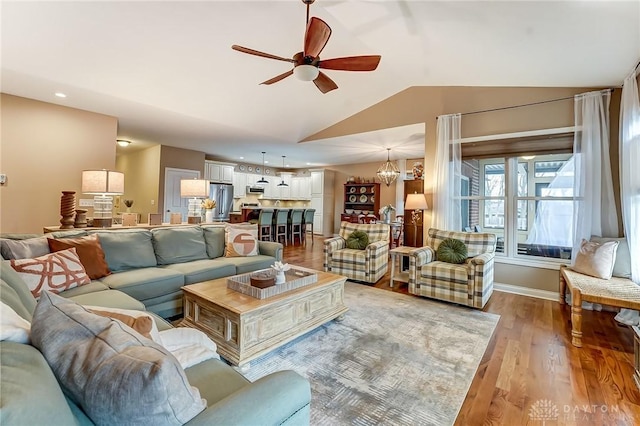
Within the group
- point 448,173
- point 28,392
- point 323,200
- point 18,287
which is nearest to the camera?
point 28,392

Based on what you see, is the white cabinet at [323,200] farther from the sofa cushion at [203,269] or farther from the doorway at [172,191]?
the sofa cushion at [203,269]

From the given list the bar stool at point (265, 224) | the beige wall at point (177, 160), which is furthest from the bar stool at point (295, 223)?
the beige wall at point (177, 160)

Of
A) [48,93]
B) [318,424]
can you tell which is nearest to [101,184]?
[48,93]

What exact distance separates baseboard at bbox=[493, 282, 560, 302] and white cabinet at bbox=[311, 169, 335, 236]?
6139 millimetres

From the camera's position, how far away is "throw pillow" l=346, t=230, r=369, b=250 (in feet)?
14.7

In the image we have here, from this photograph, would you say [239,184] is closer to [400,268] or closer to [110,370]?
[400,268]

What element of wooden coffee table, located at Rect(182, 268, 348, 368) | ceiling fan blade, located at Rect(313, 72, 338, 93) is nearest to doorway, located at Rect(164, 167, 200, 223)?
wooden coffee table, located at Rect(182, 268, 348, 368)

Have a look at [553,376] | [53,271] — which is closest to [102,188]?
[53,271]

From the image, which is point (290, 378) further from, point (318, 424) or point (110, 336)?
point (318, 424)

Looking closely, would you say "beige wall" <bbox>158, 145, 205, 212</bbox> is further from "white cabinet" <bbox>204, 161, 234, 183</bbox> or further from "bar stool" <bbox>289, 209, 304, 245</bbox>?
"bar stool" <bbox>289, 209, 304, 245</bbox>

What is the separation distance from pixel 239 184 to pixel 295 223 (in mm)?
2489

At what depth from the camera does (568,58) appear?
2857mm

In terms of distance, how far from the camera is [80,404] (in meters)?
0.75

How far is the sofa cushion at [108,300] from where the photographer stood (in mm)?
1982
